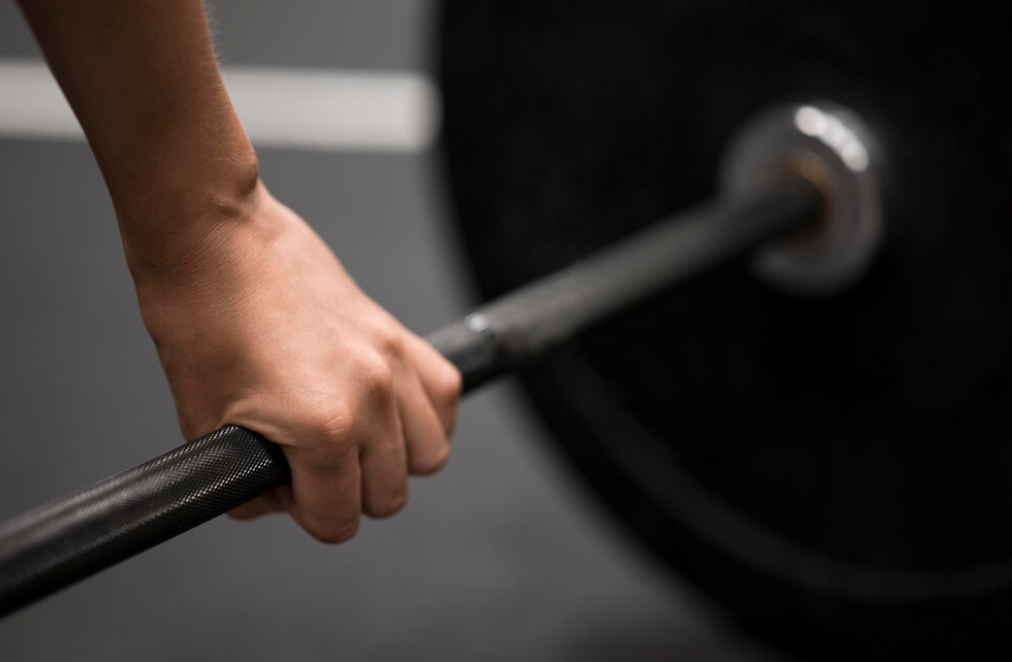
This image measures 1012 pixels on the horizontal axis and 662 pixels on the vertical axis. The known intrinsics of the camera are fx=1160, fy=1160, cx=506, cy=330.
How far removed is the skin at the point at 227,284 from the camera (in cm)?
35

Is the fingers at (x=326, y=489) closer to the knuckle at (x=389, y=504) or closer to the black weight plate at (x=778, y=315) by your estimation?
the knuckle at (x=389, y=504)

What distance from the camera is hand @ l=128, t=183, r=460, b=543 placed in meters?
A: 0.40

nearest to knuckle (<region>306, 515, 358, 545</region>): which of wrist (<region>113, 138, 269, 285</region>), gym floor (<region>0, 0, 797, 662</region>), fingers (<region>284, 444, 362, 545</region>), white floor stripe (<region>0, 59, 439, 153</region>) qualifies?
fingers (<region>284, 444, 362, 545</region>)

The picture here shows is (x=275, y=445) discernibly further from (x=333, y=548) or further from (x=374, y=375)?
(x=333, y=548)

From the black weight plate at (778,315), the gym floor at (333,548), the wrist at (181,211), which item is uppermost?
the wrist at (181,211)

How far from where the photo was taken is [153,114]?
14.3 inches

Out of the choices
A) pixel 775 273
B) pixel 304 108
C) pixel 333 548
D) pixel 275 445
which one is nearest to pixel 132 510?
pixel 275 445

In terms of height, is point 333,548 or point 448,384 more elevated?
point 448,384

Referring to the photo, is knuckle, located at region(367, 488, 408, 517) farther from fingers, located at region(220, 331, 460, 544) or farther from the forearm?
the forearm

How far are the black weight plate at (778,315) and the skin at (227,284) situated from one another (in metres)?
0.33

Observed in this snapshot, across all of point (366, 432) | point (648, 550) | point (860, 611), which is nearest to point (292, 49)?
point (648, 550)

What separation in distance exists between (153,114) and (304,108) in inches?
66.7

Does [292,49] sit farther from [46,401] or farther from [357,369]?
[357,369]

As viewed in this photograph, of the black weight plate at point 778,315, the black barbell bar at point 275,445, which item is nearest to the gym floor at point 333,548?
the black weight plate at point 778,315
